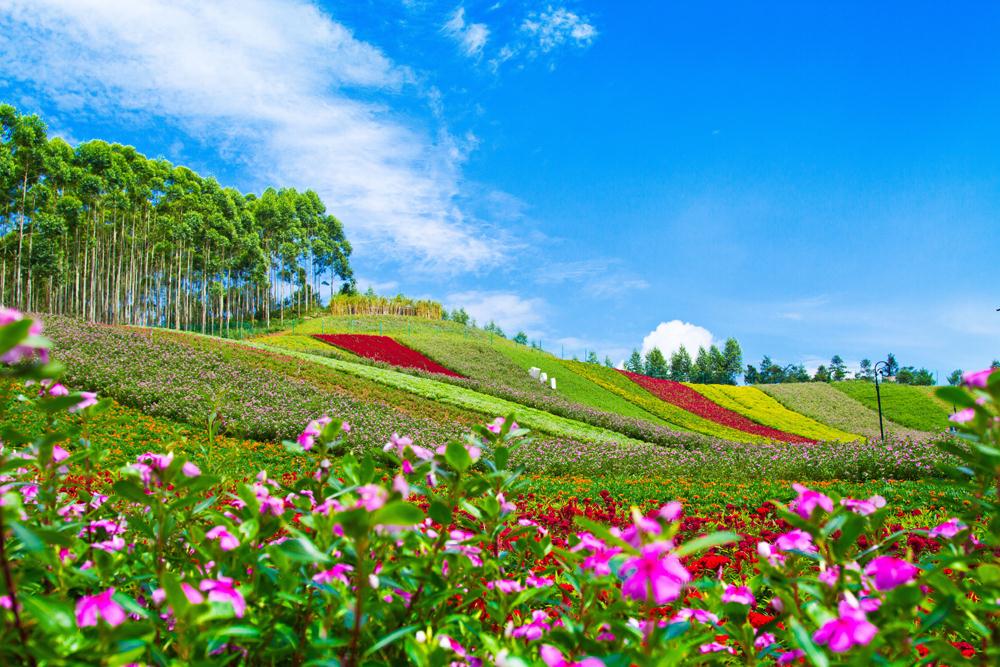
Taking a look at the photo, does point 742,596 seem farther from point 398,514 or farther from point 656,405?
point 656,405

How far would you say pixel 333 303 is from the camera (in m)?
52.0

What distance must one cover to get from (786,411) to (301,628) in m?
37.5

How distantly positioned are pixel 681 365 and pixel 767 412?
39.1 m

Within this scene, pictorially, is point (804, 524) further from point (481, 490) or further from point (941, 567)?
point (481, 490)

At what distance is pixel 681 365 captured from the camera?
70625 millimetres

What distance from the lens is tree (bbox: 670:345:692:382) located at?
70.1 metres

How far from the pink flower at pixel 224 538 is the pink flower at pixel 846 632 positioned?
4.10ft

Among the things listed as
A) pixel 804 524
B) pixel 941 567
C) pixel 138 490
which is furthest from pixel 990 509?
pixel 138 490

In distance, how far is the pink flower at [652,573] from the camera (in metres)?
0.88

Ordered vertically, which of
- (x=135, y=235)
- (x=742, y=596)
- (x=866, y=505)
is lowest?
(x=742, y=596)

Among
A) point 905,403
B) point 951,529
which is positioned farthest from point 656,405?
point 951,529

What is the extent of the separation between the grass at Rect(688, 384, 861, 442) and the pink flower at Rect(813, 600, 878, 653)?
27.3m

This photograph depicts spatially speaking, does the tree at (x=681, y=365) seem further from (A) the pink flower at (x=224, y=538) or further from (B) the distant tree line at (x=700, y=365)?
(A) the pink flower at (x=224, y=538)

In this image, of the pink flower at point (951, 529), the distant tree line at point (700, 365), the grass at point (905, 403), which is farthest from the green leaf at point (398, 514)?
the distant tree line at point (700, 365)
